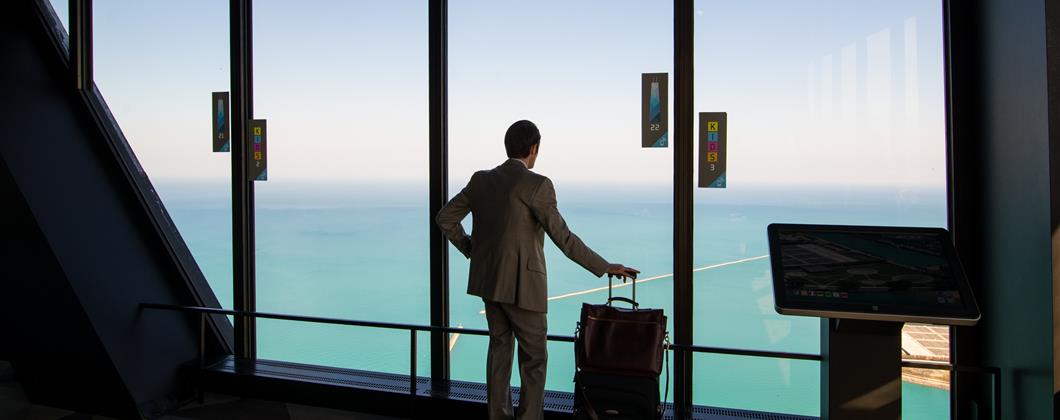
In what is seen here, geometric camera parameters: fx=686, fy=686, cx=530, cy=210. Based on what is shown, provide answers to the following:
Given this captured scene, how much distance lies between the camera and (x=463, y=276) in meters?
3.63

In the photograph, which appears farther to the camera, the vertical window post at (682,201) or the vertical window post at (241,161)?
the vertical window post at (241,161)

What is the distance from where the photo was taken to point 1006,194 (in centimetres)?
264

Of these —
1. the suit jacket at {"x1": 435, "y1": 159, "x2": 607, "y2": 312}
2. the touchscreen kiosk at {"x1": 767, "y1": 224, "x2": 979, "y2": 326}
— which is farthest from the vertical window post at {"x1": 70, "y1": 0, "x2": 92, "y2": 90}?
the touchscreen kiosk at {"x1": 767, "y1": 224, "x2": 979, "y2": 326}

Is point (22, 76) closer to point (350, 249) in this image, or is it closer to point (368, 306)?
point (350, 249)

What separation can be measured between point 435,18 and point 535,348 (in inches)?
70.0

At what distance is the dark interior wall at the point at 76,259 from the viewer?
11.1 feet

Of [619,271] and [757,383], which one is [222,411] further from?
[757,383]

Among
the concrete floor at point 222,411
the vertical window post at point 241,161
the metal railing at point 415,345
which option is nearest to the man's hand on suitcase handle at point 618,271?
the metal railing at point 415,345

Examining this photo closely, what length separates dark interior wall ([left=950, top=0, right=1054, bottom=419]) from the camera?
234 centimetres

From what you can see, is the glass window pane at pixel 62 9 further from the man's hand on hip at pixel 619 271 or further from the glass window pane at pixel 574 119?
the man's hand on hip at pixel 619 271

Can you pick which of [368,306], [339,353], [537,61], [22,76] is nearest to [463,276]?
[368,306]

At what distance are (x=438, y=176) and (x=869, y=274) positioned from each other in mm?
2203

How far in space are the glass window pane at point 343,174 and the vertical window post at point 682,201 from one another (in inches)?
51.2

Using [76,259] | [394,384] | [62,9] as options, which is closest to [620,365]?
[394,384]
